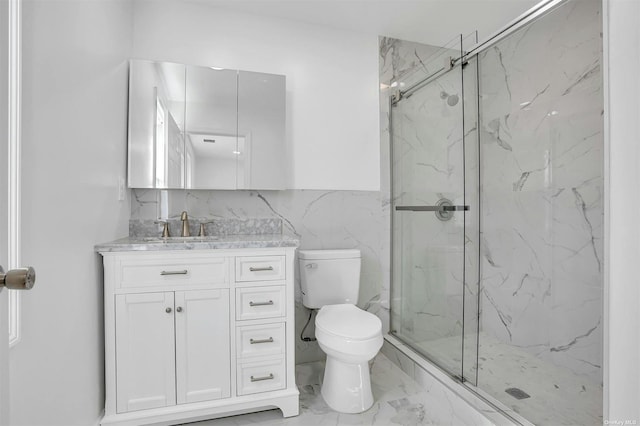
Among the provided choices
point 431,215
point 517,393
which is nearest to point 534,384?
point 517,393

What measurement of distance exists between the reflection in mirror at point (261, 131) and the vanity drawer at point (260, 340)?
884 mm

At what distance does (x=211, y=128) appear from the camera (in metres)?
2.15

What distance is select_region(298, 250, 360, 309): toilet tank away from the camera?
219 cm

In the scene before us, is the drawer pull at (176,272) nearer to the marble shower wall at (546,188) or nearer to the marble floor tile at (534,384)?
the marble floor tile at (534,384)

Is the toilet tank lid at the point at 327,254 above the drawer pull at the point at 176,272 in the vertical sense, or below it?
above

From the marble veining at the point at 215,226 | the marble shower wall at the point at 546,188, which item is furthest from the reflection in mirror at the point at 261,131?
the marble shower wall at the point at 546,188

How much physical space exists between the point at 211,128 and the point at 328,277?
1.19 metres

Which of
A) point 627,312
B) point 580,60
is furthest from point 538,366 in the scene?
point 580,60

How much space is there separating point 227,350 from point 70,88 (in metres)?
1.32

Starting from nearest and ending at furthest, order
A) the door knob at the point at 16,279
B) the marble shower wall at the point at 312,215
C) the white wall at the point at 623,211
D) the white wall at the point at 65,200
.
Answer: the door knob at the point at 16,279 < the white wall at the point at 623,211 < the white wall at the point at 65,200 < the marble shower wall at the point at 312,215

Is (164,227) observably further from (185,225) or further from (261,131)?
(261,131)

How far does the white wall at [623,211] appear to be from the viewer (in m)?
0.90

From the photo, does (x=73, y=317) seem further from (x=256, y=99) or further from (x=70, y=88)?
(x=256, y=99)

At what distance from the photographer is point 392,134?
2.59 m
